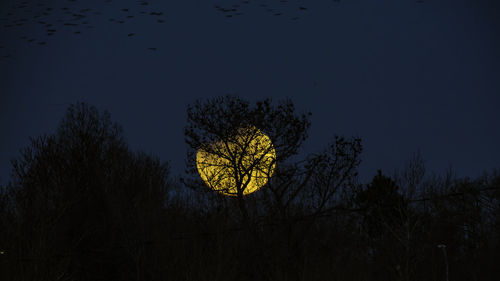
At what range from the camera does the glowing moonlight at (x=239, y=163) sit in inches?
780

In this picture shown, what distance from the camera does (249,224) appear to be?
18.3 metres

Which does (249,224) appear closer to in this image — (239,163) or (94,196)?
(239,163)

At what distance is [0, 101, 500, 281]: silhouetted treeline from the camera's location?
58.2 feet

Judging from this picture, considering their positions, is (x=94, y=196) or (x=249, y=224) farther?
(x=94, y=196)

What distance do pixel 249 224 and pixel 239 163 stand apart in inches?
113

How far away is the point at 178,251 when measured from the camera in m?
18.4

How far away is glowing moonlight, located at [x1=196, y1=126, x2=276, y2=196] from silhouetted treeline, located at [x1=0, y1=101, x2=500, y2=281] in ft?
1.61

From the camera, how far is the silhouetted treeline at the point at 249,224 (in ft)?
58.2

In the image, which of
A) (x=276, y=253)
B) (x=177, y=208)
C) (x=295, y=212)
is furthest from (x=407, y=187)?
(x=177, y=208)

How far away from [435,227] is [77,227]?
17.8 meters

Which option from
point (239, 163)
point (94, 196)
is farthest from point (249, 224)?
point (94, 196)

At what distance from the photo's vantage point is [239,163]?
20.0 meters

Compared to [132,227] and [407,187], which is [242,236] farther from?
[407,187]

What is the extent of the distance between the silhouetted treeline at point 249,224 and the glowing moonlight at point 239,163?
489mm
